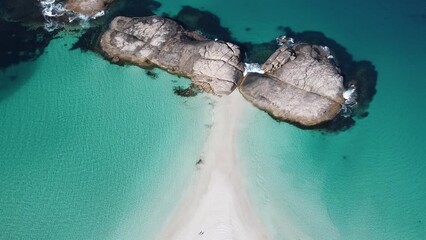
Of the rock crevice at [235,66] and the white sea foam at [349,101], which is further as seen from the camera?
the white sea foam at [349,101]

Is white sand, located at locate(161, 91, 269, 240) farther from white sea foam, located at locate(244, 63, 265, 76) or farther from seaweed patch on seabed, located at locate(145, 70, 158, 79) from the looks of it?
seaweed patch on seabed, located at locate(145, 70, 158, 79)

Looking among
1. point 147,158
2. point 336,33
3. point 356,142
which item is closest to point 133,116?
point 147,158

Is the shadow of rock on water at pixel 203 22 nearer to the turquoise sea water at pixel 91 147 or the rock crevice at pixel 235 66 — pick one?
the rock crevice at pixel 235 66

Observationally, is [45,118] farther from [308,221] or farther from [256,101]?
[308,221]

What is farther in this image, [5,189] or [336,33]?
[336,33]

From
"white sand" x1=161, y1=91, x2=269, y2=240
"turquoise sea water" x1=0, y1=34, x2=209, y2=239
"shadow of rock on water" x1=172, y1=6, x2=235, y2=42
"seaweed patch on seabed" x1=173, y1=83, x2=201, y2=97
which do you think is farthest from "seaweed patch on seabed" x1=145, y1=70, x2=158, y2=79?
"white sand" x1=161, y1=91, x2=269, y2=240

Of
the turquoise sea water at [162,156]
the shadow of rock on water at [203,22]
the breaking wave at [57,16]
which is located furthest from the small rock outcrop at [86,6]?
the shadow of rock on water at [203,22]

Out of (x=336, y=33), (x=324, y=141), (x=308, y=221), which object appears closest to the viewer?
(x=308, y=221)
